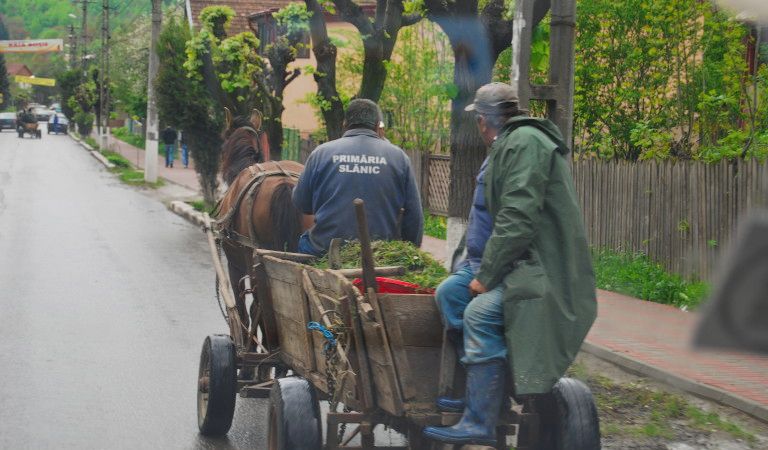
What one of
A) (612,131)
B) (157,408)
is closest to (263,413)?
(157,408)

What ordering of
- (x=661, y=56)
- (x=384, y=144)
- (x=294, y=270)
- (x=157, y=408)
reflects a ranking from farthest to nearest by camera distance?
(x=661, y=56), (x=157, y=408), (x=384, y=144), (x=294, y=270)

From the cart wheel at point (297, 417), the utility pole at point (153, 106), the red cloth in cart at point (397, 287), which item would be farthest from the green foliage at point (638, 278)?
the utility pole at point (153, 106)

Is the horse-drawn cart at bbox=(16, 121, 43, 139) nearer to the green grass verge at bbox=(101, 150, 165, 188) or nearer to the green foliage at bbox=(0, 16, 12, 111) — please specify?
the green foliage at bbox=(0, 16, 12, 111)

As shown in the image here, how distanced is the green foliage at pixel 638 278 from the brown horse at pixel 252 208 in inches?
194

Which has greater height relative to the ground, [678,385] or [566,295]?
[566,295]

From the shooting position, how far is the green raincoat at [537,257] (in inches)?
162

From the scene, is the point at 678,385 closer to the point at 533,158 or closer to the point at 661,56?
the point at 533,158

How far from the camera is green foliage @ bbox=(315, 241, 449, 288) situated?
5.22m

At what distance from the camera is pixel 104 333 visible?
9992 millimetres

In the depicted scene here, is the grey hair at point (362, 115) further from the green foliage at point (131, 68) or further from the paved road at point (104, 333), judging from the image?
the green foliage at point (131, 68)

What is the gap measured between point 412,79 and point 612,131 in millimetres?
10409

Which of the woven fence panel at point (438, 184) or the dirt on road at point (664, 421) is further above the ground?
the woven fence panel at point (438, 184)

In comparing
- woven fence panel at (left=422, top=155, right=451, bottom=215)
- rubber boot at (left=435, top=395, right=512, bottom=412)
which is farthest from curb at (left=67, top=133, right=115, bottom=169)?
rubber boot at (left=435, top=395, right=512, bottom=412)

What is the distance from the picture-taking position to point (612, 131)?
1650 cm
